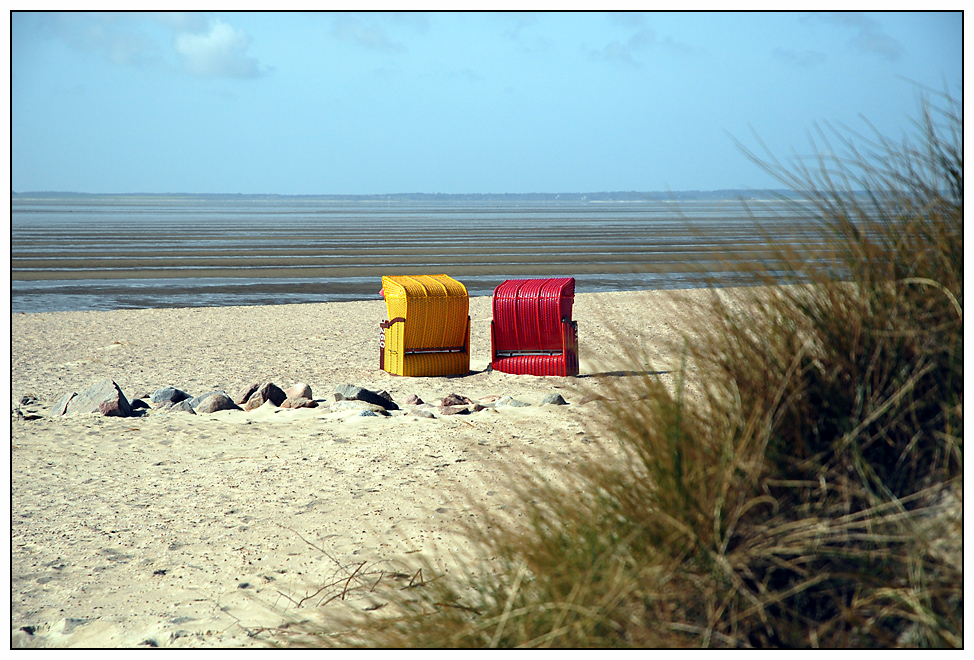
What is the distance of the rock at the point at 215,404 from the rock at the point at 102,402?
0.62 m

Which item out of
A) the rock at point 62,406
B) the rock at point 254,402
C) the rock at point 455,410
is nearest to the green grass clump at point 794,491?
the rock at point 455,410

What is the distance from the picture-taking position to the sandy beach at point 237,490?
3.39m

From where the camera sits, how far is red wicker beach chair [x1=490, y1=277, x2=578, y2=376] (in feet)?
27.8

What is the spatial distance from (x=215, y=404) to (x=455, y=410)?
2.28m

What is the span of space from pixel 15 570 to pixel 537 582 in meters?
2.96

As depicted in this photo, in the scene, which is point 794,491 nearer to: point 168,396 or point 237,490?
point 237,490

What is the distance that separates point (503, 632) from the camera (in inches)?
91.5

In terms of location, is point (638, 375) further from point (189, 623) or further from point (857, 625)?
point (189, 623)

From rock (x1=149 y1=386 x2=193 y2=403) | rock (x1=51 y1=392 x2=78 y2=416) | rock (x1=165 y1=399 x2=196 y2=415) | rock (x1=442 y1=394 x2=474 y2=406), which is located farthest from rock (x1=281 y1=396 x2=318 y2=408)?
rock (x1=51 y1=392 x2=78 y2=416)

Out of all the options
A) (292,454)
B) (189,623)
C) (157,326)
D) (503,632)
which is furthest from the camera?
(157,326)

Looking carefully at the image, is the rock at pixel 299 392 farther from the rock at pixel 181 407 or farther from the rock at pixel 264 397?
the rock at pixel 181 407

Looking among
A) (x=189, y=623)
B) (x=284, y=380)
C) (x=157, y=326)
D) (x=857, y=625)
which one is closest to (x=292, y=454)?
(x=189, y=623)

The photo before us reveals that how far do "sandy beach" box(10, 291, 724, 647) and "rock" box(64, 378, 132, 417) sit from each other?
0.61 feet

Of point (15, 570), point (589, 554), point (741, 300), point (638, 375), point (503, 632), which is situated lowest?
point (15, 570)
